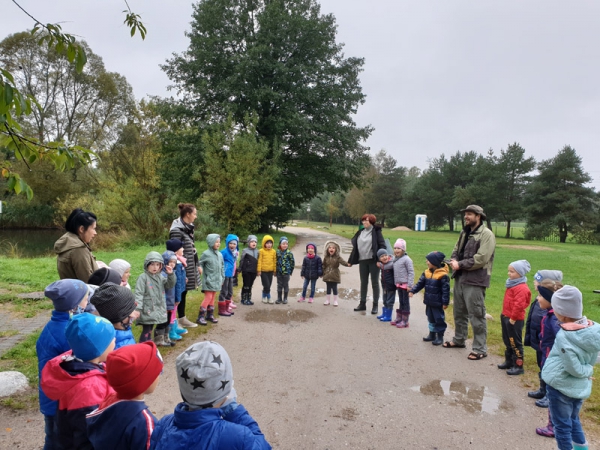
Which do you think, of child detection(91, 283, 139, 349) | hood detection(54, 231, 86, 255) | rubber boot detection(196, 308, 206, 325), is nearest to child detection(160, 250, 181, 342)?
rubber boot detection(196, 308, 206, 325)

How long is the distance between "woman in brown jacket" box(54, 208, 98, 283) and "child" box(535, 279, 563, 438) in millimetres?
4843

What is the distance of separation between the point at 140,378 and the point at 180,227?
4.49m

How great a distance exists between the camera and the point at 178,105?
25.2 metres

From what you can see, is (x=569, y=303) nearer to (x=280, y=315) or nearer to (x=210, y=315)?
(x=280, y=315)

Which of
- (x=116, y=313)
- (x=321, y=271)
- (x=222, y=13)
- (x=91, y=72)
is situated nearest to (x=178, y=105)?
(x=222, y=13)

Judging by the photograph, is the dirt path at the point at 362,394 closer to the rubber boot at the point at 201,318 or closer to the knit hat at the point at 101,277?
the rubber boot at the point at 201,318

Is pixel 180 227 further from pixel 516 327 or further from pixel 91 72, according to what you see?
pixel 91 72

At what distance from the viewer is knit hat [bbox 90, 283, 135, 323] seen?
2.97m

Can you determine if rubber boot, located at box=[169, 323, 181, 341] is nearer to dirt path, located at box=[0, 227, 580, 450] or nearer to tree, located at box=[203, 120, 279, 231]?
dirt path, located at box=[0, 227, 580, 450]

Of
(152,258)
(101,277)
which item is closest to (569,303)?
(101,277)

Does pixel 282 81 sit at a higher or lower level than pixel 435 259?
higher

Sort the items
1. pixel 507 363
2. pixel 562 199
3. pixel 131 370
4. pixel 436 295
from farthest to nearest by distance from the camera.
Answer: pixel 562 199, pixel 436 295, pixel 507 363, pixel 131 370

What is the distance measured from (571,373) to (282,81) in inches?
913

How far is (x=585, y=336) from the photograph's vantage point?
3066 millimetres
